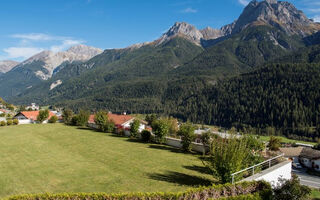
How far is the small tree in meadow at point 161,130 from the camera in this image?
98.5 feet

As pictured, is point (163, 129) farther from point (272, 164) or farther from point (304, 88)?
point (304, 88)

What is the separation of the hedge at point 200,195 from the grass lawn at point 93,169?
3497mm

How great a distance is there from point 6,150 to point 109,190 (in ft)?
55.3

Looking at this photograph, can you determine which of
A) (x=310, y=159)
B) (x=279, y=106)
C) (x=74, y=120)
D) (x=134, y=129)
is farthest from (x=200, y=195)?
(x=279, y=106)

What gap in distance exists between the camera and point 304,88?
167 m

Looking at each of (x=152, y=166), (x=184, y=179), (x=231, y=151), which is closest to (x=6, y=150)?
(x=152, y=166)

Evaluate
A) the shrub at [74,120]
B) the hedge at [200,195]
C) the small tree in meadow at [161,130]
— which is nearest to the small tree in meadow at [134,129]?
the small tree in meadow at [161,130]

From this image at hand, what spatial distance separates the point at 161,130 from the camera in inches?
1190

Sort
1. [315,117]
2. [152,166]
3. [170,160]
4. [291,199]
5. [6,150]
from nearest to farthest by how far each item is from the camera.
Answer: [291,199]
[152,166]
[170,160]
[6,150]
[315,117]

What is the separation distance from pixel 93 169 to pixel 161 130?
13379 mm

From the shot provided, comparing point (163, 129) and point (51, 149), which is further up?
point (163, 129)

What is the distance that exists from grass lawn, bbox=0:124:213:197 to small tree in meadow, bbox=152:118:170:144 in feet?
13.7

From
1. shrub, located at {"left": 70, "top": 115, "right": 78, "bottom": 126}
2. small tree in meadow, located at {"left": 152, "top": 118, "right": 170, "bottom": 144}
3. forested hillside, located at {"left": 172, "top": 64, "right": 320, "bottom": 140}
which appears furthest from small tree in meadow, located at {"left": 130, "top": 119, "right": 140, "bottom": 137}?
forested hillside, located at {"left": 172, "top": 64, "right": 320, "bottom": 140}

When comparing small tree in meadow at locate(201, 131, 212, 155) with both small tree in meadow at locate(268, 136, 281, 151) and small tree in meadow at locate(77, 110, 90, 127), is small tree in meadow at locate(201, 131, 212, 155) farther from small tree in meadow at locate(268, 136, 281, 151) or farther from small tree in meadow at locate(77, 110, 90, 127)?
small tree in meadow at locate(77, 110, 90, 127)
